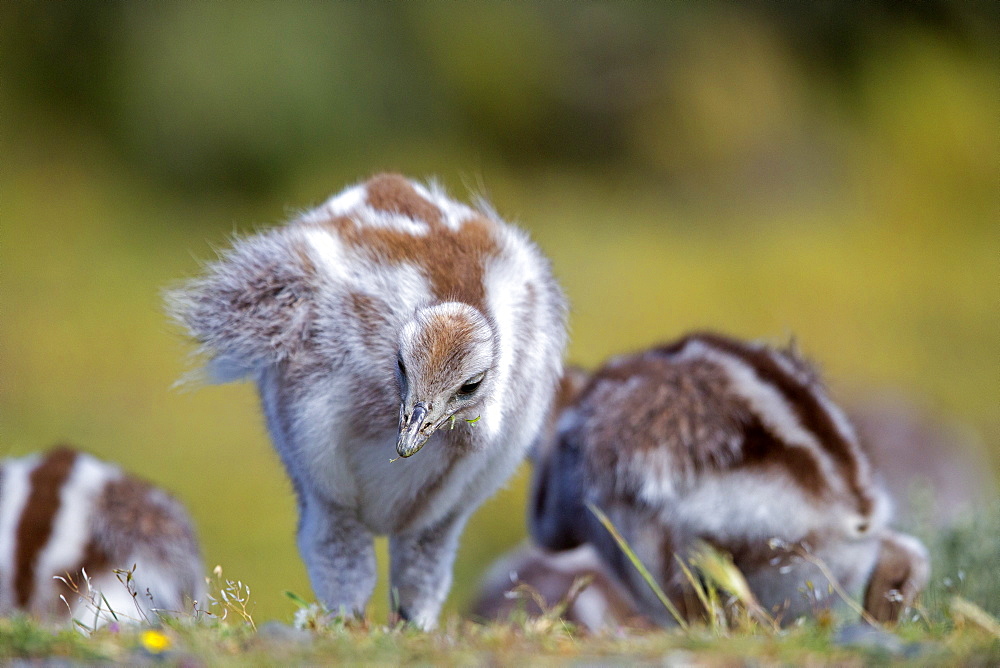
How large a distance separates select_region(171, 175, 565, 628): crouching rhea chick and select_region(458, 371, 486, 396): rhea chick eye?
0.04 feet

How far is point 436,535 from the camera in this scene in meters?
4.29

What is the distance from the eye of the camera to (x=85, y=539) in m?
5.28

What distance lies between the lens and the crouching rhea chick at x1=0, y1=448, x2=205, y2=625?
16.7ft

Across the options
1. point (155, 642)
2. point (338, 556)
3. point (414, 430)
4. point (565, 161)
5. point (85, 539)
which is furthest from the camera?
point (565, 161)

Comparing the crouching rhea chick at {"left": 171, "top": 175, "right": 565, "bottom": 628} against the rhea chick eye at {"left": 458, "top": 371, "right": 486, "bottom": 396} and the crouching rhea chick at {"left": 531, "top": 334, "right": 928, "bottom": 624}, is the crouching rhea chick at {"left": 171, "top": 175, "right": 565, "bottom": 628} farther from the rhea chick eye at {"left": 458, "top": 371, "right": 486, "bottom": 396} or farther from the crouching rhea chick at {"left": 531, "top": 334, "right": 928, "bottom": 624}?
the crouching rhea chick at {"left": 531, "top": 334, "right": 928, "bottom": 624}

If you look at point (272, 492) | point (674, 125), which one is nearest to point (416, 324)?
point (272, 492)

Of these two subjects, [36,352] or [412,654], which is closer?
[412,654]

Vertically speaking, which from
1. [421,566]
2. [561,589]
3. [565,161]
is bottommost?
[561,589]

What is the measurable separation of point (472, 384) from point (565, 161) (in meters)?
12.6

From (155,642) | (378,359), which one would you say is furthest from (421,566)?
(155,642)

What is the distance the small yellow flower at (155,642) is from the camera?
8.77ft

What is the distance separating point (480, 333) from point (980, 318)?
43.8ft

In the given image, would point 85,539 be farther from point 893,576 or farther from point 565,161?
point 565,161

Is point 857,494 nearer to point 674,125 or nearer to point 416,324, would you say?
point 416,324
